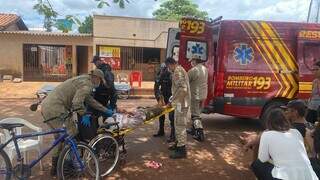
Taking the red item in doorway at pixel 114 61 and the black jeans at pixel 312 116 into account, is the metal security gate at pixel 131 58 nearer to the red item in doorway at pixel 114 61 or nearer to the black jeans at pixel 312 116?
the red item in doorway at pixel 114 61

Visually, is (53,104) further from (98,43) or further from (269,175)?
(98,43)

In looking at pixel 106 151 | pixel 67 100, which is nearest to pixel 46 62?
pixel 106 151

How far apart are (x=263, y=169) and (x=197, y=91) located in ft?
14.2

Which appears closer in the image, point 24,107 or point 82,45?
point 24,107

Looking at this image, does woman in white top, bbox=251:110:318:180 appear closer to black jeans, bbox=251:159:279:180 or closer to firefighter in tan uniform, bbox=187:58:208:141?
black jeans, bbox=251:159:279:180

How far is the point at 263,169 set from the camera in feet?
15.2

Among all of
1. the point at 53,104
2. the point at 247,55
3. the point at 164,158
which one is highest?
the point at 247,55

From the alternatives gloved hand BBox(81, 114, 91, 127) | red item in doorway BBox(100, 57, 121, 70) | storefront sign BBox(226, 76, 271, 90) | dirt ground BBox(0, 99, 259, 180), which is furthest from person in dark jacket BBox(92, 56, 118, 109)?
red item in doorway BBox(100, 57, 121, 70)

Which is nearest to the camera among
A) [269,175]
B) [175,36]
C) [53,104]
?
[269,175]

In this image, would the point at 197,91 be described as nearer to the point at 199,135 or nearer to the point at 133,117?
the point at 199,135

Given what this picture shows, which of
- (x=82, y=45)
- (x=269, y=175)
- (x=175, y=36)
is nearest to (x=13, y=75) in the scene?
(x=82, y=45)

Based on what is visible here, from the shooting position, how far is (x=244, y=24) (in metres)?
9.38

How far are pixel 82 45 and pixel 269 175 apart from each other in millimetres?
23334

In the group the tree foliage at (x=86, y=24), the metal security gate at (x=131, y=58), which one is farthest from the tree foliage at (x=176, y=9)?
the metal security gate at (x=131, y=58)
